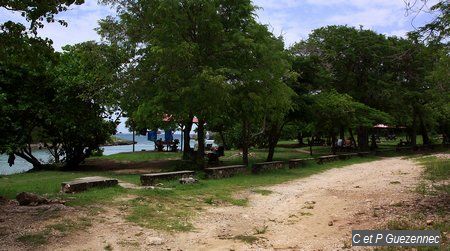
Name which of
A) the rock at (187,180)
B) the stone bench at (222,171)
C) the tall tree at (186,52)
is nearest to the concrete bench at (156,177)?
the rock at (187,180)

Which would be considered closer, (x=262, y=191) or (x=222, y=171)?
(x=262, y=191)

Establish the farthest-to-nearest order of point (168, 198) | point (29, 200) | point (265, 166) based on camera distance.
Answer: point (265, 166), point (168, 198), point (29, 200)

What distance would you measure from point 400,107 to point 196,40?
66.5 feet

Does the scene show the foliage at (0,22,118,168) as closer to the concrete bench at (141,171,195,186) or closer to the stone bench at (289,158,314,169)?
the concrete bench at (141,171,195,186)

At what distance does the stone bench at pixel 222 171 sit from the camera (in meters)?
14.9

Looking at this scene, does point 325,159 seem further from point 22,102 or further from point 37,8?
point 37,8

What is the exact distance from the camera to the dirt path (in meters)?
6.59

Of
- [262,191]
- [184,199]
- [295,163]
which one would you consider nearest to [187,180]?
[262,191]

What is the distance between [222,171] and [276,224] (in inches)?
283

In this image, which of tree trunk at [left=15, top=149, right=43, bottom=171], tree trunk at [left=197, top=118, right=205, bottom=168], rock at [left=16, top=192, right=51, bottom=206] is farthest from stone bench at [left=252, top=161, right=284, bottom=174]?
tree trunk at [left=15, top=149, right=43, bottom=171]

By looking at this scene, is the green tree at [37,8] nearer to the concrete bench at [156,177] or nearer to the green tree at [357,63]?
Answer: the concrete bench at [156,177]

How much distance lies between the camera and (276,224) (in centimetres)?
822

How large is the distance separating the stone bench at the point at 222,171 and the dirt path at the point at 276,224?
3277 mm

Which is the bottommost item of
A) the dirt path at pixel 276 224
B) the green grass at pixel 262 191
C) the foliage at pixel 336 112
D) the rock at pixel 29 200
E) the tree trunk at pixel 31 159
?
the dirt path at pixel 276 224
